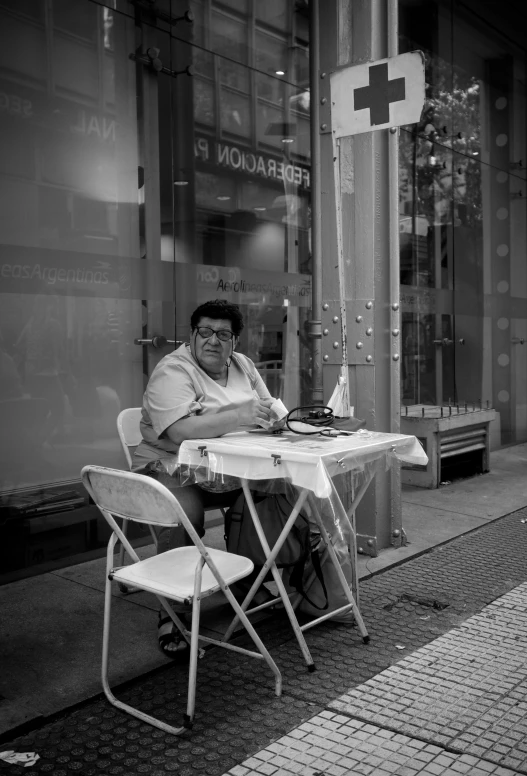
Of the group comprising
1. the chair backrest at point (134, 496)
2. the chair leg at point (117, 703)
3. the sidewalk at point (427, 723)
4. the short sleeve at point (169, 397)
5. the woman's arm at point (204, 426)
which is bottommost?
the sidewalk at point (427, 723)

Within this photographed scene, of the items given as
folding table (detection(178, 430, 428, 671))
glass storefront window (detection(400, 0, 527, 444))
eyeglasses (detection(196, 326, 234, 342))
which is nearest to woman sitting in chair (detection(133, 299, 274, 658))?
eyeglasses (detection(196, 326, 234, 342))

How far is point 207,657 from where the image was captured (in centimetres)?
328

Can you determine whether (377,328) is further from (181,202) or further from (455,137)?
(455,137)

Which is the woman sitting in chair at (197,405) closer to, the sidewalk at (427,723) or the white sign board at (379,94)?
the sidewalk at (427,723)

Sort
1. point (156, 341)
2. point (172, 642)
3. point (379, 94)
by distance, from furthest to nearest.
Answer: point (156, 341)
point (379, 94)
point (172, 642)

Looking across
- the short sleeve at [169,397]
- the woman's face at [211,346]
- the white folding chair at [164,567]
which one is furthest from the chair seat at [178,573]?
the woman's face at [211,346]

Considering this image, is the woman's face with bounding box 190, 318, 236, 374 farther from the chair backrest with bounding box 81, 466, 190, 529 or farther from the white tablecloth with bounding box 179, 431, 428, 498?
the chair backrest with bounding box 81, 466, 190, 529

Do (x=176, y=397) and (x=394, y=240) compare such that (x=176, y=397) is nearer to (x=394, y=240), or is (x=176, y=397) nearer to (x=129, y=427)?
(x=129, y=427)

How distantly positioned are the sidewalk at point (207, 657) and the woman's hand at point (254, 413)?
3.12 ft

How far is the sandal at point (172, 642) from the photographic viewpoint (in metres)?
3.23

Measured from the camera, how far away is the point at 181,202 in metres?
5.49

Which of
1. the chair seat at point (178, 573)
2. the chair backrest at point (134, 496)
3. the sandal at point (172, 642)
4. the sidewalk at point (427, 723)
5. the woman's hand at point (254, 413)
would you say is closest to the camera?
the sidewalk at point (427, 723)

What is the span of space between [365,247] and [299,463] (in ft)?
6.91

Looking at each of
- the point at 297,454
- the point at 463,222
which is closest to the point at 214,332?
the point at 297,454
